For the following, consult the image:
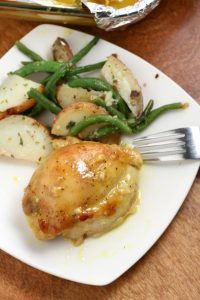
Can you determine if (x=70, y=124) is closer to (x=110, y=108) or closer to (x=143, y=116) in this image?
(x=110, y=108)

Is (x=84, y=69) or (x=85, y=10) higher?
(x=85, y=10)

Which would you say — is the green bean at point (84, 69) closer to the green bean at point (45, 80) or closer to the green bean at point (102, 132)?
the green bean at point (45, 80)

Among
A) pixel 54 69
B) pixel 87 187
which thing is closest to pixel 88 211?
A: pixel 87 187

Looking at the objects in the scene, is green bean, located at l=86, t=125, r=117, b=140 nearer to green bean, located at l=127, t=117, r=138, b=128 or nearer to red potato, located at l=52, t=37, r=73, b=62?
green bean, located at l=127, t=117, r=138, b=128

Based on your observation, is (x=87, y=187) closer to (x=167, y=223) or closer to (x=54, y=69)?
(x=167, y=223)

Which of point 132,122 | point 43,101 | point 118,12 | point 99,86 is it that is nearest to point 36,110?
point 43,101
